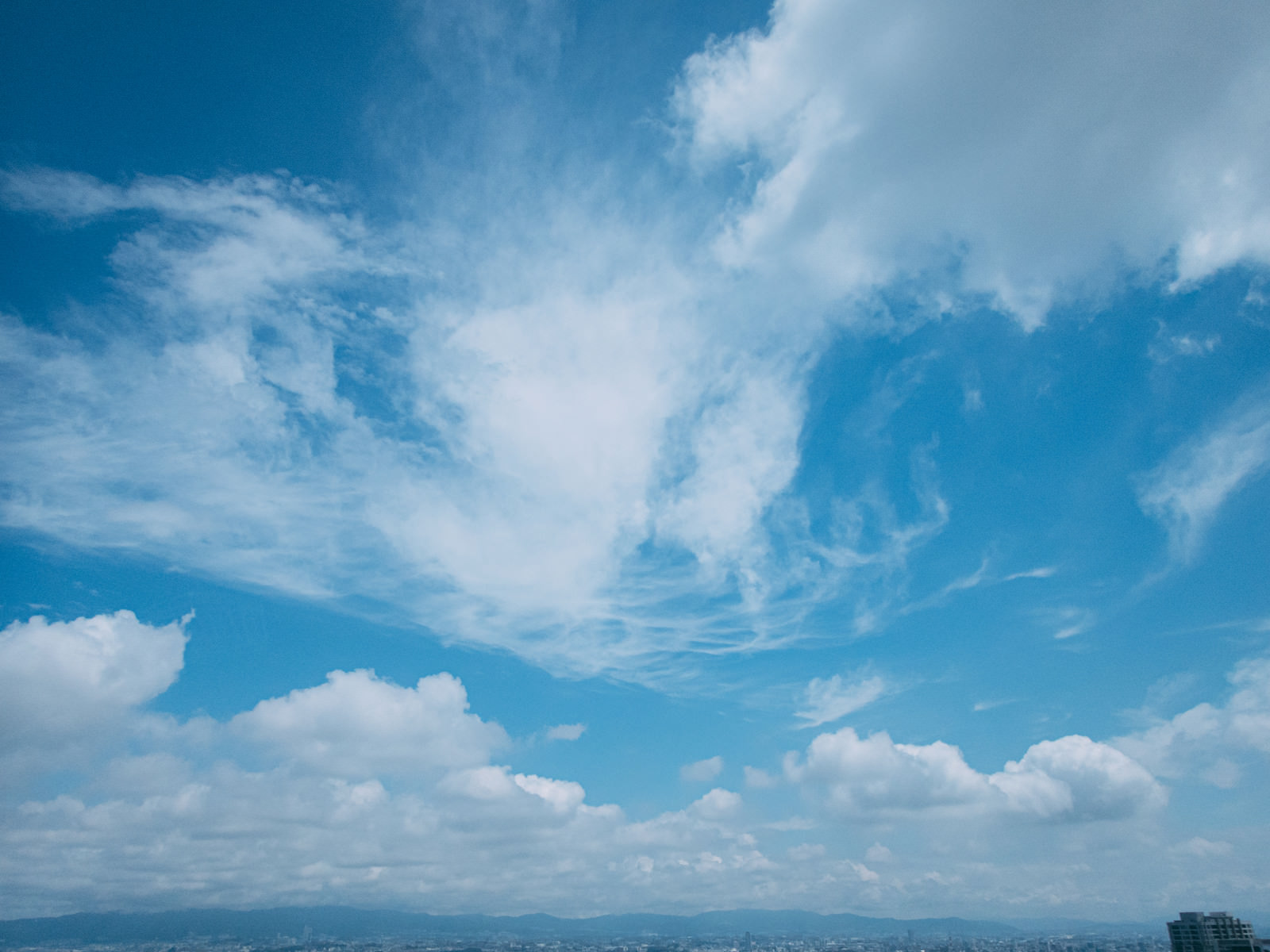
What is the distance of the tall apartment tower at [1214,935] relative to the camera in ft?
273

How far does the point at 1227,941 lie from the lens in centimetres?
8369

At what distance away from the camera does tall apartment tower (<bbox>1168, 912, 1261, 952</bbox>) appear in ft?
273

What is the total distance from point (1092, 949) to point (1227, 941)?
155m

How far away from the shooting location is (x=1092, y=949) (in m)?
200

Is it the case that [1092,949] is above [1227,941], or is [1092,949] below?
below

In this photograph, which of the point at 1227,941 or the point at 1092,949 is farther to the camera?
the point at 1092,949

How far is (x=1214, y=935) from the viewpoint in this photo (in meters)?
86.6
